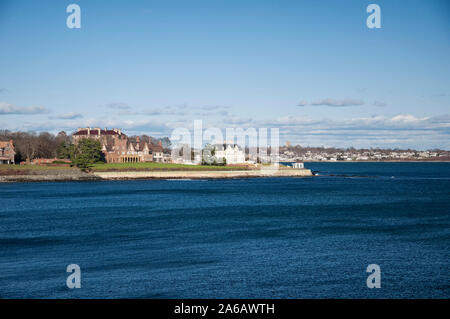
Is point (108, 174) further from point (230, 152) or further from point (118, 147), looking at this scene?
point (230, 152)

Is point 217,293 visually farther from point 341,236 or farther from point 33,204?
point 33,204

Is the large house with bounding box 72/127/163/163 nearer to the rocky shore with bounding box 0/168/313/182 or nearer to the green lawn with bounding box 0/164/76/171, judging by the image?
the green lawn with bounding box 0/164/76/171

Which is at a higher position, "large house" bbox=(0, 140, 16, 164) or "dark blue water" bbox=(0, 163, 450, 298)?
"large house" bbox=(0, 140, 16, 164)

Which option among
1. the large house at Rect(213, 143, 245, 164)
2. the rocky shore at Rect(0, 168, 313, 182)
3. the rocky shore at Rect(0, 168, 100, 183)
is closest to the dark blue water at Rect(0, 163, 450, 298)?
the rocky shore at Rect(0, 168, 100, 183)

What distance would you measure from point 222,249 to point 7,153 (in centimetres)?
8223

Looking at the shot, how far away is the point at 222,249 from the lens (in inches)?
1112

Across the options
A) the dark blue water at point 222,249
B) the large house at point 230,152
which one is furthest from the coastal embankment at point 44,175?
the large house at point 230,152

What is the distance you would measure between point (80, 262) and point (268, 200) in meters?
35.9

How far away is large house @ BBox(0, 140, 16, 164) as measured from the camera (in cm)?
9838

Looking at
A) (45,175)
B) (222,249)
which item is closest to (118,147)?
(45,175)

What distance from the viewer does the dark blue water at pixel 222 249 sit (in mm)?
20406

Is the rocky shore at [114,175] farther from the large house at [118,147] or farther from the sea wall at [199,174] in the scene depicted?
the large house at [118,147]

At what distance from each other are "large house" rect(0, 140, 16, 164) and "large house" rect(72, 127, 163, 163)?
16.5m
